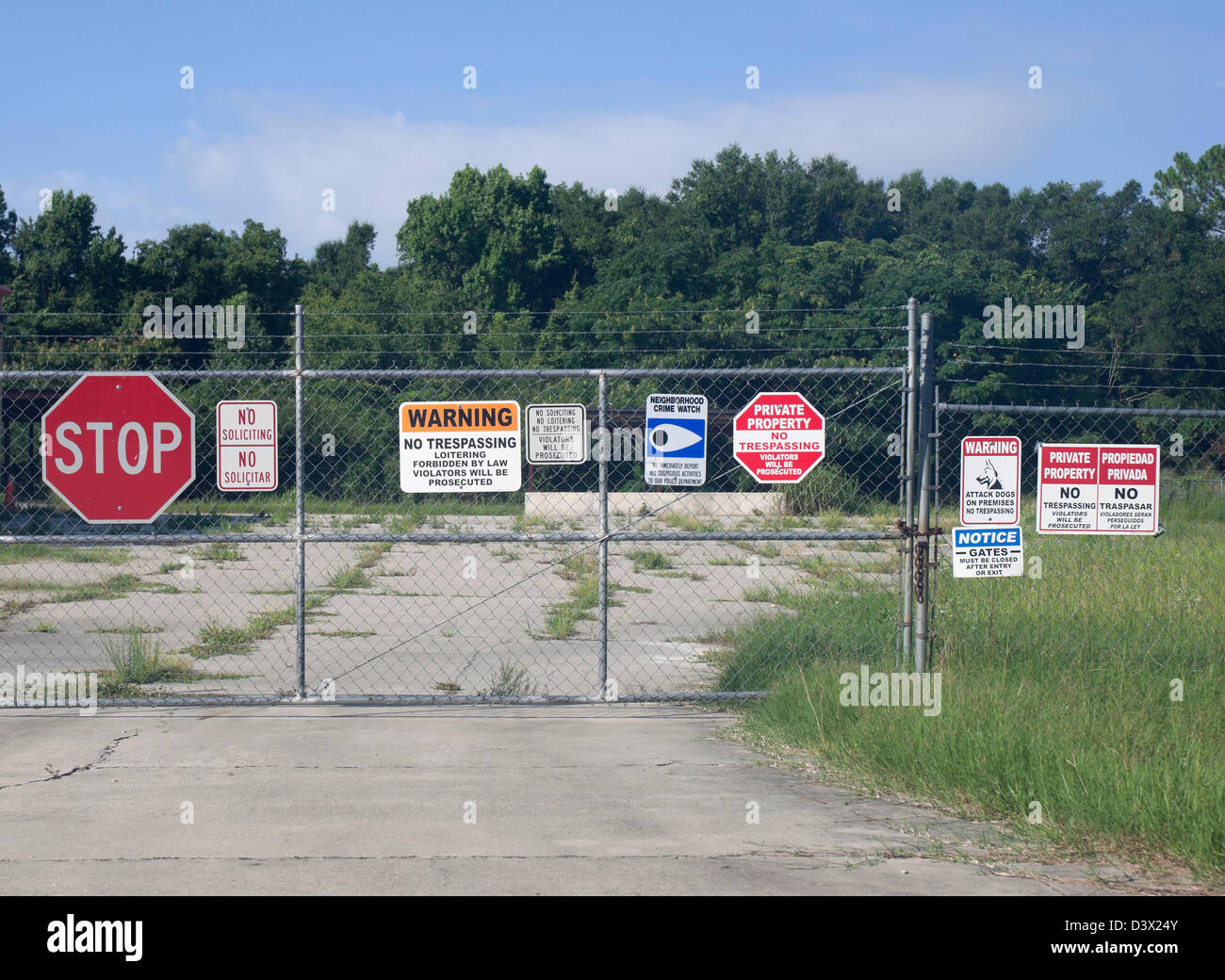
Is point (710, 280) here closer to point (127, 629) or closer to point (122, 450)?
point (127, 629)

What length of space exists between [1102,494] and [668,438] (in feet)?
9.60

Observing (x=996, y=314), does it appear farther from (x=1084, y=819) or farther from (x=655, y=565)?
(x=1084, y=819)

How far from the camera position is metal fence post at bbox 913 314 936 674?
6984mm

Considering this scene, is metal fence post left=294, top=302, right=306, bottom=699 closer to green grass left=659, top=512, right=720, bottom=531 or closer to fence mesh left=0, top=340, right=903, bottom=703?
fence mesh left=0, top=340, right=903, bottom=703

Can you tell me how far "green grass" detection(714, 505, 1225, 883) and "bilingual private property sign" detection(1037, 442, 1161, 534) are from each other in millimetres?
879

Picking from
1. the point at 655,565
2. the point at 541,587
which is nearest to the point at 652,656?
the point at 541,587

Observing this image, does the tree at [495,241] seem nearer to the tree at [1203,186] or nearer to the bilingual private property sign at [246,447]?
the tree at [1203,186]

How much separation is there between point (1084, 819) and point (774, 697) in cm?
245

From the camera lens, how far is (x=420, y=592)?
15883mm

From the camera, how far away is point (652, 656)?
403 inches

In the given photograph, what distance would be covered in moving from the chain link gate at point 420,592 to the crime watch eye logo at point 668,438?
0.38 meters

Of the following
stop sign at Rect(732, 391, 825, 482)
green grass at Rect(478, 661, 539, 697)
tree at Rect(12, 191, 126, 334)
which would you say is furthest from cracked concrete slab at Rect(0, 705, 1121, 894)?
tree at Rect(12, 191, 126, 334)

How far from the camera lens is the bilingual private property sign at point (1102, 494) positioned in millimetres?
7152

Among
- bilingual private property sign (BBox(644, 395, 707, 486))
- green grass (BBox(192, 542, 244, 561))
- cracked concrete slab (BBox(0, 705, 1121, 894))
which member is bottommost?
green grass (BBox(192, 542, 244, 561))
